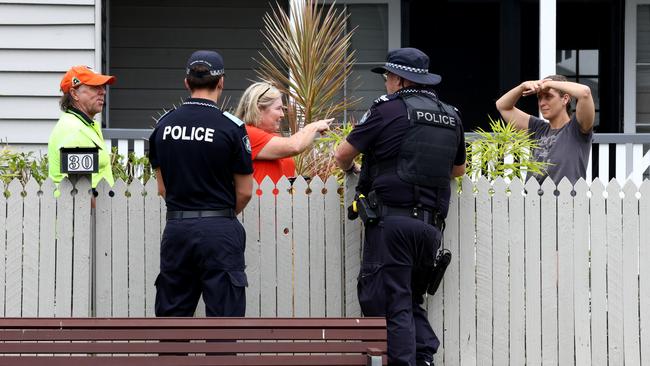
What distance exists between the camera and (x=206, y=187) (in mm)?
5965

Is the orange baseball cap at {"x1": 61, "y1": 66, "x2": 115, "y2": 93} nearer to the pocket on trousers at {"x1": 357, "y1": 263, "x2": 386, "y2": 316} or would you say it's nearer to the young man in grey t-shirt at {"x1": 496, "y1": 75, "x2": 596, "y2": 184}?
the pocket on trousers at {"x1": 357, "y1": 263, "x2": 386, "y2": 316}

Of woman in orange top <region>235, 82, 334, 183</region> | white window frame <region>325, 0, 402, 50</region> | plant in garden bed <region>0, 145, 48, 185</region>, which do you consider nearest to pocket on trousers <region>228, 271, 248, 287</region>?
woman in orange top <region>235, 82, 334, 183</region>

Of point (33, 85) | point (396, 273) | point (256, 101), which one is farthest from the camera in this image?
point (33, 85)

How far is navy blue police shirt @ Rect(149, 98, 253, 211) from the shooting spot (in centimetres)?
591

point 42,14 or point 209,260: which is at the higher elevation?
point 42,14

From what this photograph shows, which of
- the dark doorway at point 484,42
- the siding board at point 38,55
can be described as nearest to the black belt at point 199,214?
the siding board at point 38,55

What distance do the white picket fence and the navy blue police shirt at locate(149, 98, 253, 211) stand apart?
674 millimetres

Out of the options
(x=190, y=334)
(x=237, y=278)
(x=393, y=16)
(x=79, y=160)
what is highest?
(x=393, y=16)

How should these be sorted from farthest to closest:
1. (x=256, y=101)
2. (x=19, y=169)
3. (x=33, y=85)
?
(x=33, y=85) → (x=19, y=169) → (x=256, y=101)

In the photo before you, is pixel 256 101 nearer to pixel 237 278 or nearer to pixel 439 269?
pixel 237 278

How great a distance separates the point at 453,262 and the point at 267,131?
4.07ft

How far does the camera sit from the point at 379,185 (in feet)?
20.5

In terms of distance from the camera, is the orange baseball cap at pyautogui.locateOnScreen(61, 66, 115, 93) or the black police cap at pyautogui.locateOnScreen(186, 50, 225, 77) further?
the orange baseball cap at pyautogui.locateOnScreen(61, 66, 115, 93)

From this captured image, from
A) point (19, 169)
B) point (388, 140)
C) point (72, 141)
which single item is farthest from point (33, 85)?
point (388, 140)
